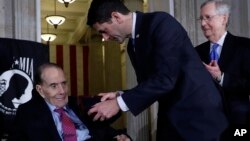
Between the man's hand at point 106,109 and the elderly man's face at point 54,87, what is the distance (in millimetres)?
1199

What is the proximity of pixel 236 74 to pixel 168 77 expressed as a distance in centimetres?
117

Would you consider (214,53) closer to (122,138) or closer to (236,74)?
(236,74)

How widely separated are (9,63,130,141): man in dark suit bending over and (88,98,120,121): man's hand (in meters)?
0.99

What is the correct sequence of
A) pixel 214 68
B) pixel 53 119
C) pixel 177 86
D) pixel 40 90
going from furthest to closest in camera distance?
pixel 40 90 < pixel 53 119 < pixel 214 68 < pixel 177 86

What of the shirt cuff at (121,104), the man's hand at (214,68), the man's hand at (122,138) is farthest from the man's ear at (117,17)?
the man's hand at (122,138)

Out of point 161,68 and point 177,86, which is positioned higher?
point 161,68

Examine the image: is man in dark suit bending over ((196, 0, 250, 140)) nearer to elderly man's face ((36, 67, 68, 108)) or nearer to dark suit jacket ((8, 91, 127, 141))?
dark suit jacket ((8, 91, 127, 141))

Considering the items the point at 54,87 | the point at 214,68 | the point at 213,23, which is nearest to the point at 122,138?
the point at 54,87

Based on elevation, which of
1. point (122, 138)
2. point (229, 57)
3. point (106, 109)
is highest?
point (229, 57)

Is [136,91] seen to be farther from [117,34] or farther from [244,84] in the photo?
[244,84]

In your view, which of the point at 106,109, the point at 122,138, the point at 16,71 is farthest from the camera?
the point at 16,71

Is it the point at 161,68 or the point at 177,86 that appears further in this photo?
the point at 177,86

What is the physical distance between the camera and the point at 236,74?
11.9 feet

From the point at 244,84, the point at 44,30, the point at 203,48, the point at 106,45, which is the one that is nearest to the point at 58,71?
the point at 203,48
